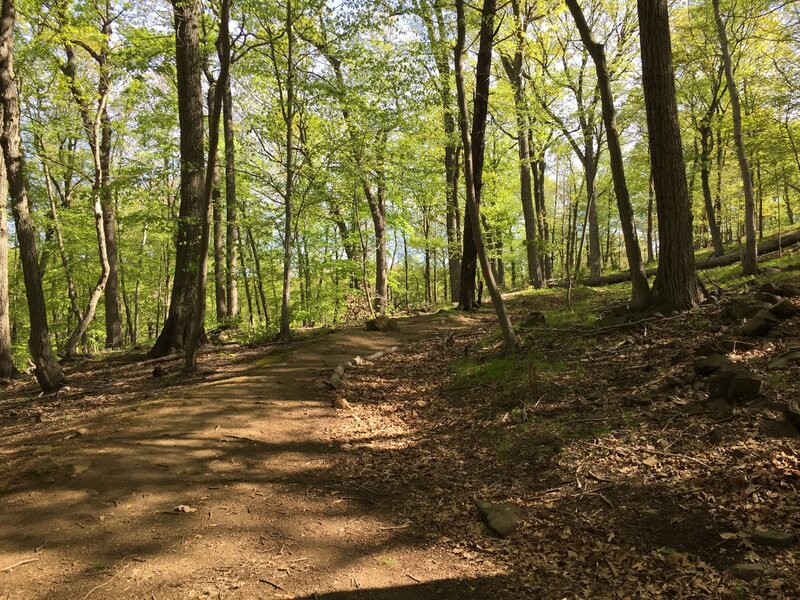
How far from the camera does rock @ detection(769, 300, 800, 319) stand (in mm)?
6453

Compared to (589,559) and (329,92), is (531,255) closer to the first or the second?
(329,92)

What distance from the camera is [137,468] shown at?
16.7 ft

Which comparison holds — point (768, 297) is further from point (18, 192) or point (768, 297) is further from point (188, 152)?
point (18, 192)

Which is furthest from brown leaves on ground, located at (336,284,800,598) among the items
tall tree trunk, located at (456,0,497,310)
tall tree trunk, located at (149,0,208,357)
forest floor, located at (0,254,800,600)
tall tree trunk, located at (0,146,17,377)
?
tall tree trunk, located at (0,146,17,377)

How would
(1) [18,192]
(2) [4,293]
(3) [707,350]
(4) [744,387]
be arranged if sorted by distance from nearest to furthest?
(4) [744,387], (3) [707,350], (1) [18,192], (2) [4,293]

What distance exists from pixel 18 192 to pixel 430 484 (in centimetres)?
949

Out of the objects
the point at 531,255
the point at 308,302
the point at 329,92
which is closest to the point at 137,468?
the point at 329,92

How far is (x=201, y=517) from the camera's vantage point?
4355 millimetres

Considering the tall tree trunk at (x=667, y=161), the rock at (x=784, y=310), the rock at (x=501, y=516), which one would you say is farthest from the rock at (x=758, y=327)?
the rock at (x=501, y=516)

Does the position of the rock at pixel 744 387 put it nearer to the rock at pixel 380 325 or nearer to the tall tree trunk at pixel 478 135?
the tall tree trunk at pixel 478 135

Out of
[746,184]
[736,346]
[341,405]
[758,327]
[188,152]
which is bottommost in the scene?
[341,405]

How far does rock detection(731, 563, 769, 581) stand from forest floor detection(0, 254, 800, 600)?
13 millimetres

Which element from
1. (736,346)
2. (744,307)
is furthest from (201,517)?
(744,307)

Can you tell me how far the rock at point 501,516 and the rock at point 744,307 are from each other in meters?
4.96
